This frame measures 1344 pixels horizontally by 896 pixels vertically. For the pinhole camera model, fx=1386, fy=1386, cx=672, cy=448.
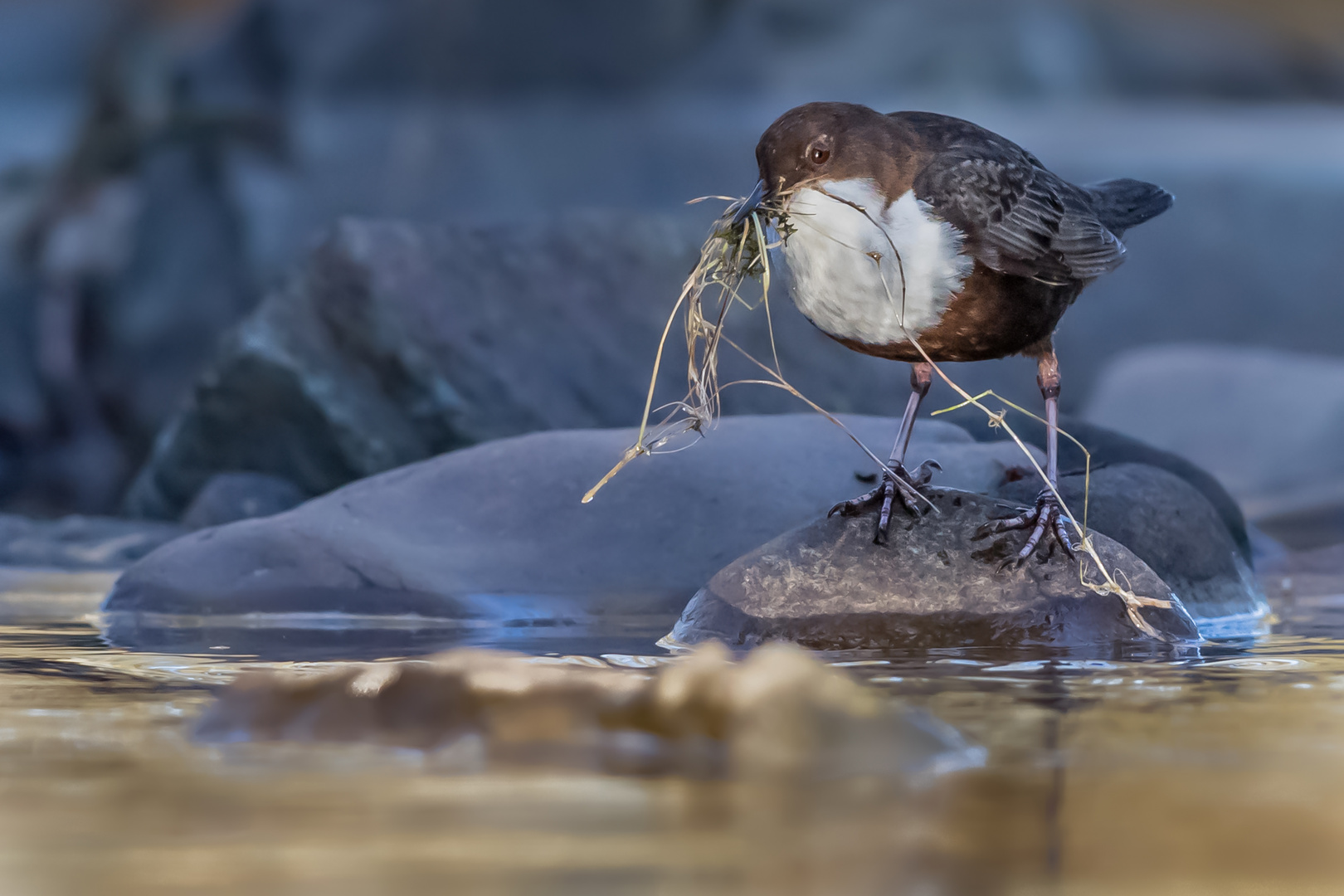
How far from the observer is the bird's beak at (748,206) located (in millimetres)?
3223

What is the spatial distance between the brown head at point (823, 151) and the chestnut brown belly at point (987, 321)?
34cm

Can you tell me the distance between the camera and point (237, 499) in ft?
23.3

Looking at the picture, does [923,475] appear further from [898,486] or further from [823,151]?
[823,151]

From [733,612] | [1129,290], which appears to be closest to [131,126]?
[1129,290]

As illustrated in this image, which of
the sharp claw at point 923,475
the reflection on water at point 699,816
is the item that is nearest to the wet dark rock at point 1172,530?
the sharp claw at point 923,475

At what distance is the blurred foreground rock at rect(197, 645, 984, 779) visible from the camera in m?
1.88

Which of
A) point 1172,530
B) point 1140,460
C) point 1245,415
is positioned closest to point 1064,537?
point 1172,530

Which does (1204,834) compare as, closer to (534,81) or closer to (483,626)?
(483,626)

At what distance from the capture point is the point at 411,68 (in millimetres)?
10883

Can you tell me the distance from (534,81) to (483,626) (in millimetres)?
7544

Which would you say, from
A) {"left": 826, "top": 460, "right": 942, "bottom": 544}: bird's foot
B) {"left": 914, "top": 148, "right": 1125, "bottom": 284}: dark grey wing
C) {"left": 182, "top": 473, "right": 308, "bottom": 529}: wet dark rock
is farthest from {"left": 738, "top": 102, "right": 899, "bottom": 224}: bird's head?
{"left": 182, "top": 473, "right": 308, "bottom": 529}: wet dark rock

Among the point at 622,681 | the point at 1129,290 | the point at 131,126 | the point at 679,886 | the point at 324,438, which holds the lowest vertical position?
the point at 679,886

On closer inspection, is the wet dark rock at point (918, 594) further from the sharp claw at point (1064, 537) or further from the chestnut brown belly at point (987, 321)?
the chestnut brown belly at point (987, 321)

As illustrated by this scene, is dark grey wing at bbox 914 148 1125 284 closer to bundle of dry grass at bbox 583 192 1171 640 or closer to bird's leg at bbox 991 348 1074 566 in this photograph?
bundle of dry grass at bbox 583 192 1171 640
